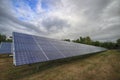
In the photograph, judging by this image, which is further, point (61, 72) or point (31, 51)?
point (61, 72)

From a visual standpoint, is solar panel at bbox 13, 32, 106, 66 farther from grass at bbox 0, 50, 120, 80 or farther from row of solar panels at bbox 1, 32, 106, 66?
grass at bbox 0, 50, 120, 80

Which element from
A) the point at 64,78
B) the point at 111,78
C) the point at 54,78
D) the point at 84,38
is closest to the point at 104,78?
the point at 111,78

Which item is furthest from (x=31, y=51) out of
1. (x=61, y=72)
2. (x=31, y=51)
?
(x=61, y=72)

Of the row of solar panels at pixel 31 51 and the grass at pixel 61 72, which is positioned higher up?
the row of solar panels at pixel 31 51

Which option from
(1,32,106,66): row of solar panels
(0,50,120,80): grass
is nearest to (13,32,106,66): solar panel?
(1,32,106,66): row of solar panels

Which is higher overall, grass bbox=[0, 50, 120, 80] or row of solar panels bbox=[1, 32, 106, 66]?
row of solar panels bbox=[1, 32, 106, 66]

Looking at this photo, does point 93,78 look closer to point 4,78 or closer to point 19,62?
point 19,62

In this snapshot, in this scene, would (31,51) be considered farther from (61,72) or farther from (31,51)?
(61,72)

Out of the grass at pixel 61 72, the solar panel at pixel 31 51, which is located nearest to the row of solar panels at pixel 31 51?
the solar panel at pixel 31 51

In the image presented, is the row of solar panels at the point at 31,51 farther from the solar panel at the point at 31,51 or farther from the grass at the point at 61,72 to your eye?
the grass at the point at 61,72

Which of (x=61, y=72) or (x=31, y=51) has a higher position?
Result: (x=31, y=51)

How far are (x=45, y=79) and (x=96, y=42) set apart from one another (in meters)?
62.1

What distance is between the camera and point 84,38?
7125 cm

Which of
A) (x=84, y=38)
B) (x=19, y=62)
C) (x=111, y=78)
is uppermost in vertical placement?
(x=84, y=38)
